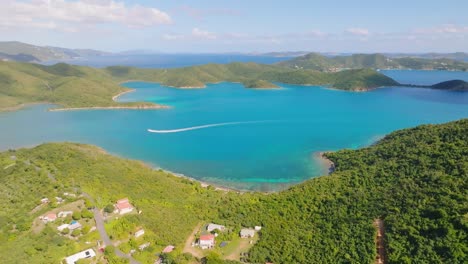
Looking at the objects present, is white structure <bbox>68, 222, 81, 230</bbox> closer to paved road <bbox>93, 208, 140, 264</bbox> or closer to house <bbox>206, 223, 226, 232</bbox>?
paved road <bbox>93, 208, 140, 264</bbox>

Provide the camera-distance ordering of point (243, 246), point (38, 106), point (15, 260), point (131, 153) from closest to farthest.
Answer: point (15, 260) → point (243, 246) → point (131, 153) → point (38, 106)

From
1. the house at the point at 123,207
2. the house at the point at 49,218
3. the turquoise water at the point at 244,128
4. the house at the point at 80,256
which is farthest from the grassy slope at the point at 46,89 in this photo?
the house at the point at 80,256

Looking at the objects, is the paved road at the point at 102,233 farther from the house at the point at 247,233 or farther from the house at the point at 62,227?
the house at the point at 247,233

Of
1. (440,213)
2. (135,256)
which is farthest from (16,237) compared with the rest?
(440,213)

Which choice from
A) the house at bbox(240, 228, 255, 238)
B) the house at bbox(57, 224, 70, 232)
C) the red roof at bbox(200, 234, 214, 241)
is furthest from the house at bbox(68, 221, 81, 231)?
the house at bbox(240, 228, 255, 238)

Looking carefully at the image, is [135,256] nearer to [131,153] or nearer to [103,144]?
[131,153]
